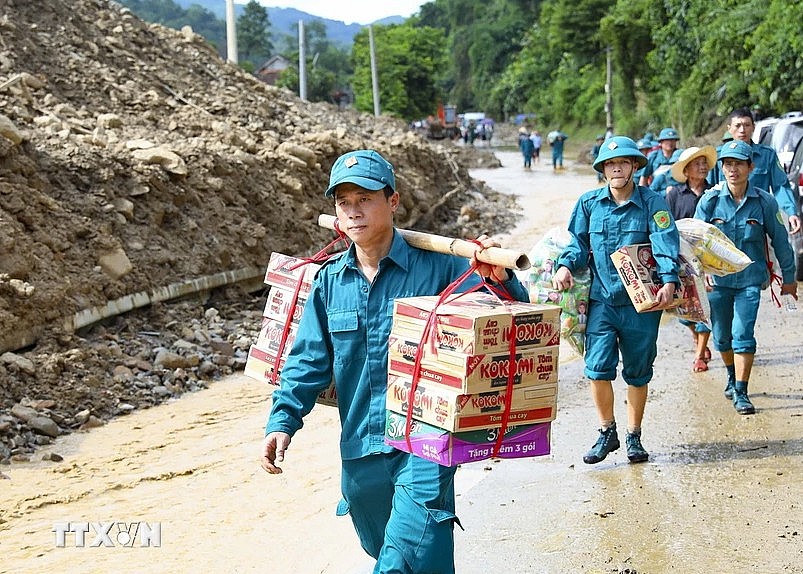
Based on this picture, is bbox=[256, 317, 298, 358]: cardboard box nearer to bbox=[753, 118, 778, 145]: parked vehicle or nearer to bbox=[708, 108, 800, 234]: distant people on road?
bbox=[708, 108, 800, 234]: distant people on road

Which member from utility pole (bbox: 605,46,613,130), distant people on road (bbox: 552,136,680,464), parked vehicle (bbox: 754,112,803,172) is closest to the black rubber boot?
distant people on road (bbox: 552,136,680,464)

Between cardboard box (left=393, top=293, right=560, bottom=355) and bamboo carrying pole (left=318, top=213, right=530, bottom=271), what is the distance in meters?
0.14

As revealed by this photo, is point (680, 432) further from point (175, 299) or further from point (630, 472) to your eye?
point (175, 299)

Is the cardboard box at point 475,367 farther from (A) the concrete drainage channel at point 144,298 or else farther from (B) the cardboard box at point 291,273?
(A) the concrete drainage channel at point 144,298

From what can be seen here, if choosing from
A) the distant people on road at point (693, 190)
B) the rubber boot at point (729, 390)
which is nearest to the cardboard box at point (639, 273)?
the rubber boot at point (729, 390)

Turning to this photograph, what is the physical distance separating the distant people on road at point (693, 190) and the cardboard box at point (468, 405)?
5425 millimetres

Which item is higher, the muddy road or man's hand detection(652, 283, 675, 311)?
man's hand detection(652, 283, 675, 311)

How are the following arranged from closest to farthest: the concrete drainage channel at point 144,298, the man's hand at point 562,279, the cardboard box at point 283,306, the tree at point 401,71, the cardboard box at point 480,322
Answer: the cardboard box at point 480,322 → the cardboard box at point 283,306 → the man's hand at point 562,279 → the concrete drainage channel at point 144,298 → the tree at point 401,71

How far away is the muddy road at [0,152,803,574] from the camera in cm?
529

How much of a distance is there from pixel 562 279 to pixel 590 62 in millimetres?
65022

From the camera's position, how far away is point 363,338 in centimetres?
394

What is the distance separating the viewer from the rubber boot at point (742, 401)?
7.56 m

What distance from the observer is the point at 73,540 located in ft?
20.3

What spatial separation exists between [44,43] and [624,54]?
3929 centimetres
